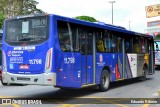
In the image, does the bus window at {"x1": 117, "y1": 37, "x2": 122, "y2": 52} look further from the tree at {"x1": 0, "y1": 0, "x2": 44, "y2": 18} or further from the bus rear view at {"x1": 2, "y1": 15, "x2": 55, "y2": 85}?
the tree at {"x1": 0, "y1": 0, "x2": 44, "y2": 18}

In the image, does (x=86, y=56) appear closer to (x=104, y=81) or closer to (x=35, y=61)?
(x=104, y=81)

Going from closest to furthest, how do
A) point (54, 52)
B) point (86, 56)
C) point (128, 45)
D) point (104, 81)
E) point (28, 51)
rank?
point (54, 52)
point (28, 51)
point (86, 56)
point (104, 81)
point (128, 45)

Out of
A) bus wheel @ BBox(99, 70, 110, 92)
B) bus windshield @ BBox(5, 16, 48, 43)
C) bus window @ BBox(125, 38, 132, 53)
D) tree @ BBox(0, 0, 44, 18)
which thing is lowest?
bus wheel @ BBox(99, 70, 110, 92)

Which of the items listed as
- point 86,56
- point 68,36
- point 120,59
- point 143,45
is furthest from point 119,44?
point 68,36

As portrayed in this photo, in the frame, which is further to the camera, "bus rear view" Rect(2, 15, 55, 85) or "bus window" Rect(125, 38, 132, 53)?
"bus window" Rect(125, 38, 132, 53)

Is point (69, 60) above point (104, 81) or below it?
above

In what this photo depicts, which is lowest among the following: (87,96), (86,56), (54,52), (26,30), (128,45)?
(87,96)

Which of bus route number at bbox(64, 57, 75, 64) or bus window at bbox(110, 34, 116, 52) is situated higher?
bus window at bbox(110, 34, 116, 52)

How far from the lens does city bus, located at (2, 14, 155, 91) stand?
12211 mm

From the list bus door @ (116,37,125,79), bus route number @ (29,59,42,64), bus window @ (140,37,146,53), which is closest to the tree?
bus window @ (140,37,146,53)

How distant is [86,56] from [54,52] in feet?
7.33

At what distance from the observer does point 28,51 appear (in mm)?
12578

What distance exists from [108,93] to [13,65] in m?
4.17

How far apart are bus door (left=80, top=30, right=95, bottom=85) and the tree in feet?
156
